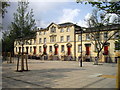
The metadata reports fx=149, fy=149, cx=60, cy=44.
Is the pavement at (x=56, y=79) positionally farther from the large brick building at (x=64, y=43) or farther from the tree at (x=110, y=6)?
the large brick building at (x=64, y=43)

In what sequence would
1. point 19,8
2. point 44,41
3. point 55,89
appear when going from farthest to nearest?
point 44,41 → point 19,8 → point 55,89

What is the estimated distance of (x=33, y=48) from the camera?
53.3 metres

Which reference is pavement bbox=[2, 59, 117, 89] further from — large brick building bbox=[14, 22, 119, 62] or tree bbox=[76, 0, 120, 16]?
large brick building bbox=[14, 22, 119, 62]

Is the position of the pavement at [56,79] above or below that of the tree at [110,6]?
below

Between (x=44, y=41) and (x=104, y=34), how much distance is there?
69.2 feet

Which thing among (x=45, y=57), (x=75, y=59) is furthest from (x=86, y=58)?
(x=45, y=57)

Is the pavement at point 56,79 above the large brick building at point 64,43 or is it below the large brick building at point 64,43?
below

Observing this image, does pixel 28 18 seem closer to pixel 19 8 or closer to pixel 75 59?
pixel 19 8

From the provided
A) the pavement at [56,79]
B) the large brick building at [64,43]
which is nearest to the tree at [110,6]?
the pavement at [56,79]

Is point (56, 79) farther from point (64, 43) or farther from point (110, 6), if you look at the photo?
point (64, 43)

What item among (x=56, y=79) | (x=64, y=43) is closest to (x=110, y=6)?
(x=56, y=79)

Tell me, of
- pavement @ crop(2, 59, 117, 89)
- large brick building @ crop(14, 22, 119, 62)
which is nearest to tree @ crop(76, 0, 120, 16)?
pavement @ crop(2, 59, 117, 89)

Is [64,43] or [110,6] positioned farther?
[64,43]

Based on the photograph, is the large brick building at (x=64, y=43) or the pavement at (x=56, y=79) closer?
the pavement at (x=56, y=79)
